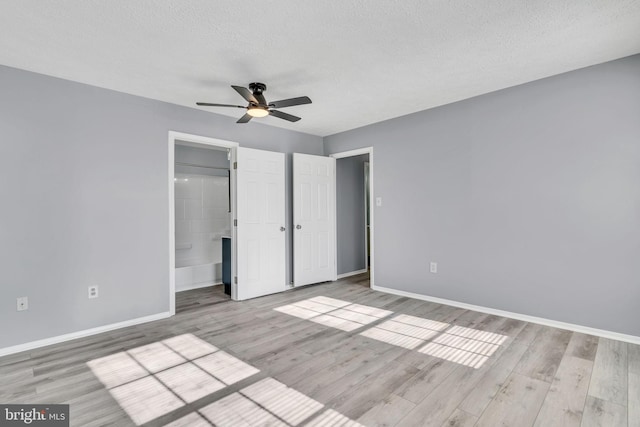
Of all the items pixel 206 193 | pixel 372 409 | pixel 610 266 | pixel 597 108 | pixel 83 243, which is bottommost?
pixel 372 409

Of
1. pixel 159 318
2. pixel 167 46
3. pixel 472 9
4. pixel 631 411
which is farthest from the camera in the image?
pixel 159 318

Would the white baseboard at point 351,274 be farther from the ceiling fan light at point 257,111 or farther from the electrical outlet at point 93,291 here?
the electrical outlet at point 93,291

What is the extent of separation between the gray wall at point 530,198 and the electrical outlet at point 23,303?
415cm

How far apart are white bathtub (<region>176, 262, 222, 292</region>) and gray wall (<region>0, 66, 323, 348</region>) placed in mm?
1352

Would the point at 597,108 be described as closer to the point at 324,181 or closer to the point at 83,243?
the point at 324,181

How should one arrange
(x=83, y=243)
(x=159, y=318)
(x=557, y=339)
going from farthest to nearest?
(x=159, y=318)
(x=83, y=243)
(x=557, y=339)

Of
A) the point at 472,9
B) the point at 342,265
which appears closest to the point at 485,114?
the point at 472,9

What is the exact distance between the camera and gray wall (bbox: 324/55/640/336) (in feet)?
9.21

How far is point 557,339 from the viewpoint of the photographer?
2824mm

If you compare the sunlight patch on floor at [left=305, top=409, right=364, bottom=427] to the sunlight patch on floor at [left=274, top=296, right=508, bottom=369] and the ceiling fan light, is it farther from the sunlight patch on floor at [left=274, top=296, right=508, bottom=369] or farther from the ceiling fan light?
the ceiling fan light

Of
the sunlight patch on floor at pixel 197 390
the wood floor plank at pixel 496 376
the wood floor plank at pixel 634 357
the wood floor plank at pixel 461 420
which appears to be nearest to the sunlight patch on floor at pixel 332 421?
the sunlight patch on floor at pixel 197 390

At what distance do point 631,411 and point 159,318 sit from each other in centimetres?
409

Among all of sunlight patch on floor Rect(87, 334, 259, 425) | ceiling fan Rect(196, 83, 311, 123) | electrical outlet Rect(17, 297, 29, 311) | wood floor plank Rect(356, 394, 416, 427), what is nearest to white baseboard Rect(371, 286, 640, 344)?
wood floor plank Rect(356, 394, 416, 427)

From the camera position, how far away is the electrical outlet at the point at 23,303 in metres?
2.78
